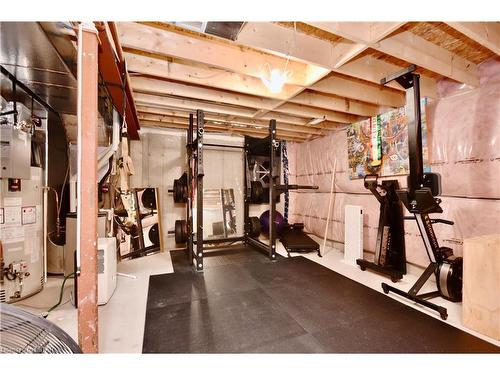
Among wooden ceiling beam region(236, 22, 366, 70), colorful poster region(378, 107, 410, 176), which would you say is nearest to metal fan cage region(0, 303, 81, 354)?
wooden ceiling beam region(236, 22, 366, 70)

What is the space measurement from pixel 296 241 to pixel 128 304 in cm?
296

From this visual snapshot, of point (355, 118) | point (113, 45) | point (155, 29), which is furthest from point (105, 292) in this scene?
point (355, 118)

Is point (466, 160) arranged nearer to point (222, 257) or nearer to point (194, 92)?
point (194, 92)

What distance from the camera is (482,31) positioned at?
1763 mm

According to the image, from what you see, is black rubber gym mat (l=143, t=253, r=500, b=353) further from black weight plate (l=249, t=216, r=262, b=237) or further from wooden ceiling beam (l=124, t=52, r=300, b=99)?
wooden ceiling beam (l=124, t=52, r=300, b=99)

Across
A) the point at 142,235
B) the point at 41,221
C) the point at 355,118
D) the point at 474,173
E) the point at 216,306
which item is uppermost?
the point at 355,118

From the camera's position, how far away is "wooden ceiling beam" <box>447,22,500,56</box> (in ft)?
5.43

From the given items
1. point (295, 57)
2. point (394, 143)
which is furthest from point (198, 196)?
point (394, 143)

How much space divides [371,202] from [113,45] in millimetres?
3879

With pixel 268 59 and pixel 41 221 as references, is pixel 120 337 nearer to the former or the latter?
pixel 41 221

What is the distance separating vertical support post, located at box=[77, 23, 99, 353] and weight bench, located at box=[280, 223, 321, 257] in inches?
122

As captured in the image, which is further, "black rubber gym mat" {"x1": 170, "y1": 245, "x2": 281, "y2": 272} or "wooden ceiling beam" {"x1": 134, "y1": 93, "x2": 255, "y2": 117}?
"black rubber gym mat" {"x1": 170, "y1": 245, "x2": 281, "y2": 272}

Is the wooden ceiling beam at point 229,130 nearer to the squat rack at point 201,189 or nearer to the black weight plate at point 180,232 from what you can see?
the squat rack at point 201,189

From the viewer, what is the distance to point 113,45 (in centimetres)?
169
